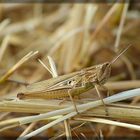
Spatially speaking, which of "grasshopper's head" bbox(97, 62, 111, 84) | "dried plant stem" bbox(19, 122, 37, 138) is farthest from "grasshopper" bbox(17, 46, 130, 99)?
"dried plant stem" bbox(19, 122, 37, 138)

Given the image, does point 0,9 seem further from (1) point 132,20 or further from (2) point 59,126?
(2) point 59,126

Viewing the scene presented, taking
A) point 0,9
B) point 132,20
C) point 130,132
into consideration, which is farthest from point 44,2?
point 130,132

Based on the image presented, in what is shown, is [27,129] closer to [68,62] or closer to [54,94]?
[54,94]

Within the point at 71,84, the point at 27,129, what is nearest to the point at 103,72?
the point at 71,84

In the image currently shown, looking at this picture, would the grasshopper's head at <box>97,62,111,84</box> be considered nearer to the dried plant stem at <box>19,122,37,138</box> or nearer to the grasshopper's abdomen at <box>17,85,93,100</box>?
the grasshopper's abdomen at <box>17,85,93,100</box>

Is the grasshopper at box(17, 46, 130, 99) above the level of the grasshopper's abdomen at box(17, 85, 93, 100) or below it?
above

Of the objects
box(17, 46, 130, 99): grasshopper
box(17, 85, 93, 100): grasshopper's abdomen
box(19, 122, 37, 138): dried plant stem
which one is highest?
box(17, 46, 130, 99): grasshopper

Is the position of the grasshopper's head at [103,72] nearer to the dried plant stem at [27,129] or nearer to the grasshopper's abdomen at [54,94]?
the grasshopper's abdomen at [54,94]
